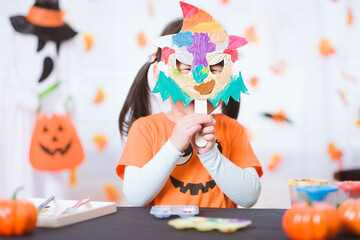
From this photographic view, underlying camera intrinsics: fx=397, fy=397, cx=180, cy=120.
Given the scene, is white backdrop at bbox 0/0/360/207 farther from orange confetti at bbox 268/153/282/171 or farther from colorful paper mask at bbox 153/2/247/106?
colorful paper mask at bbox 153/2/247/106

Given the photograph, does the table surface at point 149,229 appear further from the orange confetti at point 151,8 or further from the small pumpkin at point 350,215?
the orange confetti at point 151,8

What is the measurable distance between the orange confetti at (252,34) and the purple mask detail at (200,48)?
1397mm

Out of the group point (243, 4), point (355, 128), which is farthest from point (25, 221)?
point (355, 128)

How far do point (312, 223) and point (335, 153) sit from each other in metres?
1.94

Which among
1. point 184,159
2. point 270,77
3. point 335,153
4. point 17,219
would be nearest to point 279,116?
point 270,77

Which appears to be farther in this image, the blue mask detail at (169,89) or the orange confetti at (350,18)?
the orange confetti at (350,18)

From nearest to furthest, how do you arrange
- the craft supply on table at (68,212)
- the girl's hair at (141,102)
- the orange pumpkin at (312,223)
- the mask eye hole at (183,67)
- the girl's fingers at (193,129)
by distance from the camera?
the orange pumpkin at (312,223) → the craft supply on table at (68,212) → the girl's fingers at (193,129) → the mask eye hole at (183,67) → the girl's hair at (141,102)

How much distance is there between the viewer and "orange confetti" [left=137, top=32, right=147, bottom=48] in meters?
2.34

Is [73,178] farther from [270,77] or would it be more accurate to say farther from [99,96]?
[270,77]

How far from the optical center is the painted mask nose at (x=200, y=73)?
3.22 feet

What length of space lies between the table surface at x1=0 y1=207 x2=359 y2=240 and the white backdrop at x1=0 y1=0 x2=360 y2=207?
1.58 meters

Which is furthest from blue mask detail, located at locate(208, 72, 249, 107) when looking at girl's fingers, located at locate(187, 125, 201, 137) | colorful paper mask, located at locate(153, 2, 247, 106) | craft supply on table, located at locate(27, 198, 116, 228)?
craft supply on table, located at locate(27, 198, 116, 228)

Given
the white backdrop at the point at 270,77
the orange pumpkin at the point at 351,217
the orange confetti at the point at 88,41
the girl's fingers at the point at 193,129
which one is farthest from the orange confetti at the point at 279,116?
the orange pumpkin at the point at 351,217

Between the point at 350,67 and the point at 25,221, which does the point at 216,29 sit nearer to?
the point at 25,221
